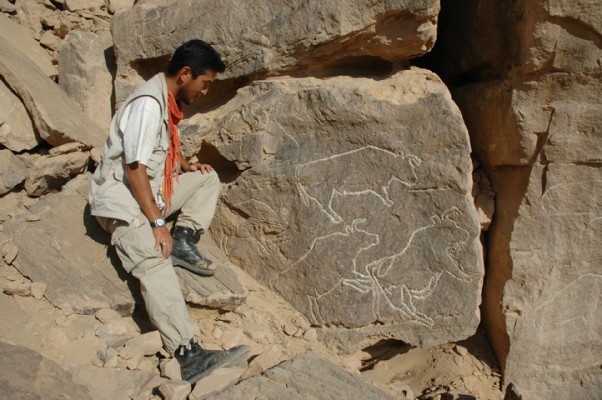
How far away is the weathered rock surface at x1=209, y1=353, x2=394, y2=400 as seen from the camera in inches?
104

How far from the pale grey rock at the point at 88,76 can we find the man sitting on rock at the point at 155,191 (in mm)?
1310

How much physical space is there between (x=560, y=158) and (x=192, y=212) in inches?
86.6

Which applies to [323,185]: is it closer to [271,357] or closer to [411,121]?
[411,121]

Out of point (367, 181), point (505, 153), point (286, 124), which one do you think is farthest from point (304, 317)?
point (505, 153)

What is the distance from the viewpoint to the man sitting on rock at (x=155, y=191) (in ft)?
9.32

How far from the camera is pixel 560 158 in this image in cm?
369

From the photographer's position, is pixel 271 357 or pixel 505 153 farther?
pixel 505 153

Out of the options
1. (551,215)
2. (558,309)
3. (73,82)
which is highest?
(73,82)

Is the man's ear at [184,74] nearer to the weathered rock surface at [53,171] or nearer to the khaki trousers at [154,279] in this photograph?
the khaki trousers at [154,279]

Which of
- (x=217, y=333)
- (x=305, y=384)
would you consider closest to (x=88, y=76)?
(x=217, y=333)

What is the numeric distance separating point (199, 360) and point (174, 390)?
0.95ft

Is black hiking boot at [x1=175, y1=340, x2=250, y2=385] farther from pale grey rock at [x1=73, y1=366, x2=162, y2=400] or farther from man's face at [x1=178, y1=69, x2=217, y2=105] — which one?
man's face at [x1=178, y1=69, x2=217, y2=105]

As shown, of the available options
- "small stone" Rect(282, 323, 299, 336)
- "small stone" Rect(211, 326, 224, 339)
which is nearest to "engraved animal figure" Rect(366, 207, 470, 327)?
"small stone" Rect(282, 323, 299, 336)

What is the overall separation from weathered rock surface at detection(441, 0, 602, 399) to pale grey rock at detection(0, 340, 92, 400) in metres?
2.61
